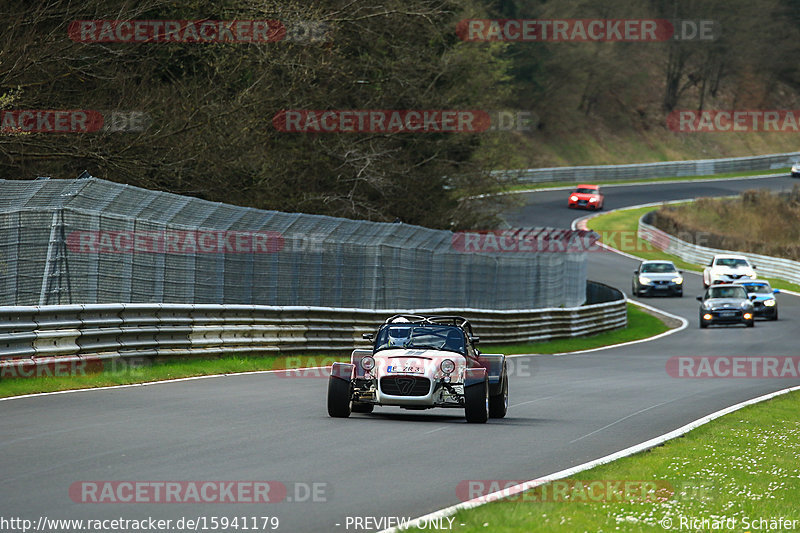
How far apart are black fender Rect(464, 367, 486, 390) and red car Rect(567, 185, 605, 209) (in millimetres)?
61910

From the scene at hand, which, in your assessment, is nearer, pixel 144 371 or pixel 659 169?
pixel 144 371

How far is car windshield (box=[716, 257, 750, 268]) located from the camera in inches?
1861

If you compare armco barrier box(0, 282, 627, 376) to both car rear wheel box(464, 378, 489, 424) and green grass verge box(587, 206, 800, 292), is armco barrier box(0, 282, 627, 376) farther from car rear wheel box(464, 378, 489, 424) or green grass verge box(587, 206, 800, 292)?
green grass verge box(587, 206, 800, 292)

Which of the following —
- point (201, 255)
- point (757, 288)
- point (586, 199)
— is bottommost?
point (757, 288)

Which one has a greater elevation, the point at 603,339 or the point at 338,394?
the point at 338,394

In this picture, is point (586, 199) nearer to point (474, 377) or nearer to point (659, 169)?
point (659, 169)

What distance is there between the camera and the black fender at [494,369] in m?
14.5

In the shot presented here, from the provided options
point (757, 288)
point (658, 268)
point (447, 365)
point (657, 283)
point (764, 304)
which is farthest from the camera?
point (658, 268)

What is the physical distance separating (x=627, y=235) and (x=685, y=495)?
197 ft

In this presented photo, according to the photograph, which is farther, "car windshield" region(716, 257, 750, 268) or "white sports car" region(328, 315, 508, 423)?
"car windshield" region(716, 257, 750, 268)

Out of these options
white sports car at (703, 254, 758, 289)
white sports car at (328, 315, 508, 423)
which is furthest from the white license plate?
white sports car at (703, 254, 758, 289)

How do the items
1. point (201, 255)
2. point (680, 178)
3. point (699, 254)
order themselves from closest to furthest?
point (201, 255) < point (699, 254) < point (680, 178)


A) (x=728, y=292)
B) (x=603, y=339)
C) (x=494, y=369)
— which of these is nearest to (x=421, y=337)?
(x=494, y=369)

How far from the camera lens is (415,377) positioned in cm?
1362
